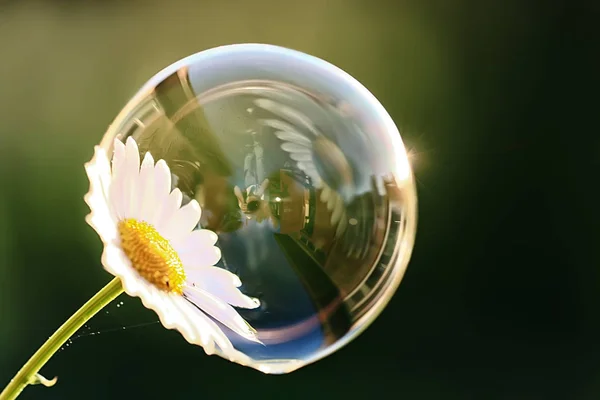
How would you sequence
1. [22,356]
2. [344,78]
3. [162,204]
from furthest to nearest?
[22,356] < [344,78] < [162,204]

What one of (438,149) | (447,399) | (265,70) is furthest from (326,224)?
(447,399)

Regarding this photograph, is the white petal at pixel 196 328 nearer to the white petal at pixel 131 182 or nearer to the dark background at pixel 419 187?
the white petal at pixel 131 182

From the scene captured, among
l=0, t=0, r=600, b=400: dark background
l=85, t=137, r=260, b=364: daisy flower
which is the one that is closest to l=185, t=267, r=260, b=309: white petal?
l=85, t=137, r=260, b=364: daisy flower

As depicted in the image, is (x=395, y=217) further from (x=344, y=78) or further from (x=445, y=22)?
(x=445, y=22)

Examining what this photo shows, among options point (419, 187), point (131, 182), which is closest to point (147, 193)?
point (131, 182)

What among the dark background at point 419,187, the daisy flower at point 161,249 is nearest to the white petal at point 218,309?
the daisy flower at point 161,249

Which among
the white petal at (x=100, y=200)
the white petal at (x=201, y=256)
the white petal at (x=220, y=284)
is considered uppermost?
the white petal at (x=100, y=200)

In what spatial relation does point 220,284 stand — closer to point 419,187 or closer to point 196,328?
point 196,328

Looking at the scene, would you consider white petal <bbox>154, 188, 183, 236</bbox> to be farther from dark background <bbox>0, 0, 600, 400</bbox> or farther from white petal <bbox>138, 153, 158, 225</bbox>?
dark background <bbox>0, 0, 600, 400</bbox>
